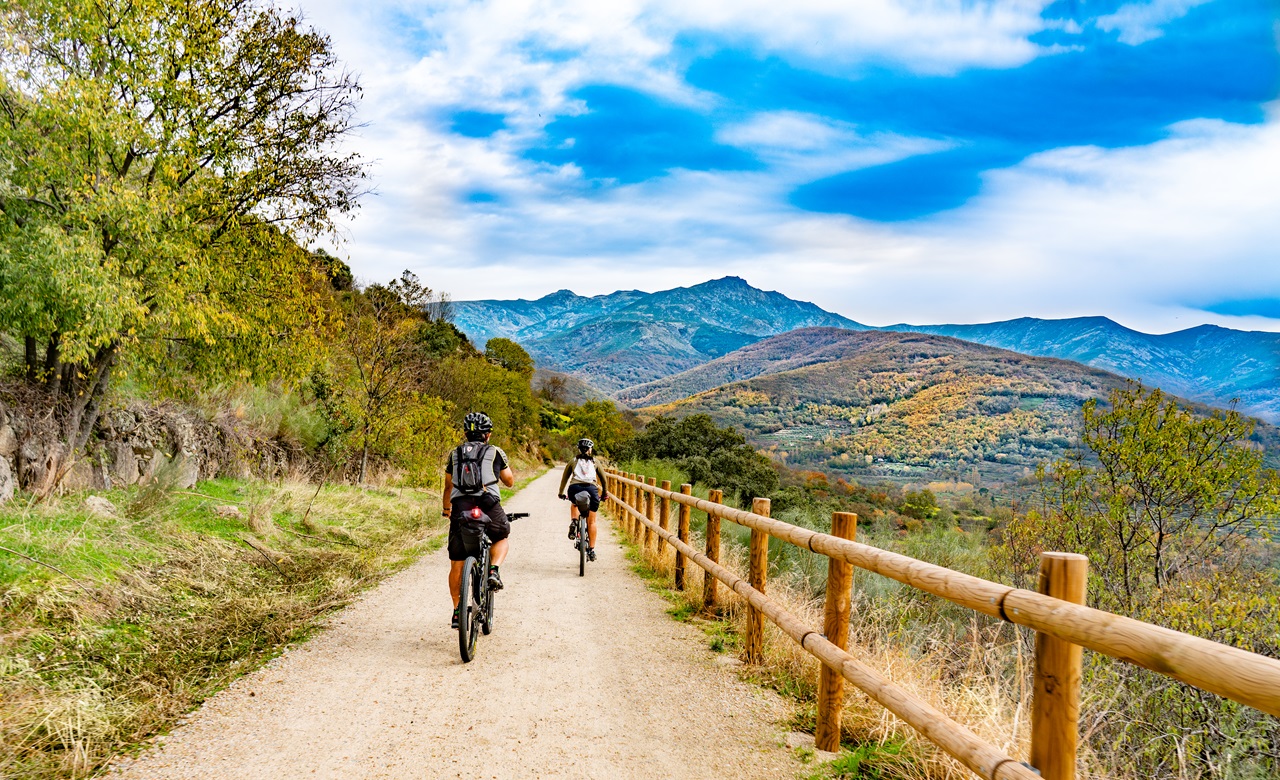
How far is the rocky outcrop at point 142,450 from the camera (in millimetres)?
8070

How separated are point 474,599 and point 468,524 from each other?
1.93 ft

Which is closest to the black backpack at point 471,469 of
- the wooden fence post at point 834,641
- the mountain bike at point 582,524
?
the wooden fence post at point 834,641

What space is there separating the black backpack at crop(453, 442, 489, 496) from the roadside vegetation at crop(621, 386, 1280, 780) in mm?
2475

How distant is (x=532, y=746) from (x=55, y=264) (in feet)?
25.1

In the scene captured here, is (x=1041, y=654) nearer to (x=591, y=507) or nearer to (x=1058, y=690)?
(x=1058, y=690)

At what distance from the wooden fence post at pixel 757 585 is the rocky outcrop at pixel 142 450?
7673 millimetres

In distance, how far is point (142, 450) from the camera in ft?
34.1

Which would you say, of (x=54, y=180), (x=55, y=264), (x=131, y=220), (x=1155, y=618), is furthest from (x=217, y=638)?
(x=1155, y=618)

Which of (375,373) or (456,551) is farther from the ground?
(375,373)

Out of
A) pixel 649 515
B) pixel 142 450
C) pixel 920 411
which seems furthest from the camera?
pixel 920 411

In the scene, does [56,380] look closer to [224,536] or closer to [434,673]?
[224,536]

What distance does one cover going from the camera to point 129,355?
9414 mm

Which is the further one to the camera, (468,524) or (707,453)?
(707,453)

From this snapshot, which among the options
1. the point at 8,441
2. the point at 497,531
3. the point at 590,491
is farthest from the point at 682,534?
the point at 8,441
